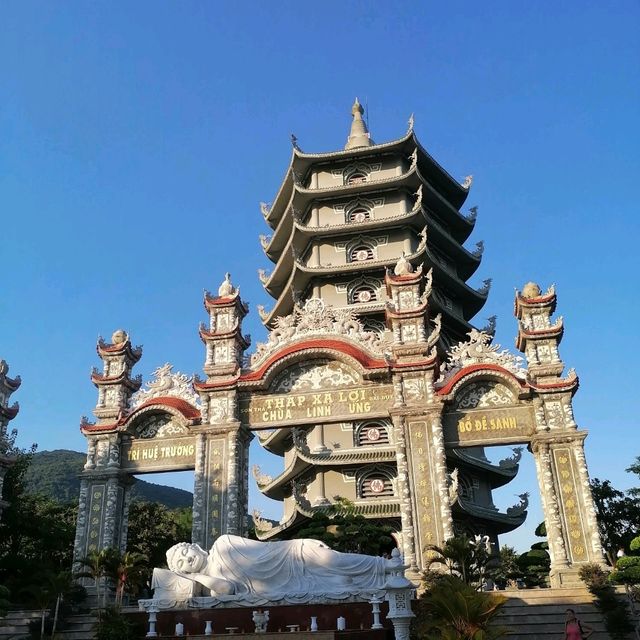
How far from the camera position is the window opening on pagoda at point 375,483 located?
23.9 m

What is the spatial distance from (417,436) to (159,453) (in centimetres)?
750

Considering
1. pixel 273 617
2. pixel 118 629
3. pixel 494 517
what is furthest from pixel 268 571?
pixel 494 517

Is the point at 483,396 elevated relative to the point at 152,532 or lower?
elevated

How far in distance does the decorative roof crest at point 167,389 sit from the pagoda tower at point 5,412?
3.90 meters

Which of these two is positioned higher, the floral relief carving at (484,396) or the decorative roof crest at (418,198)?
the decorative roof crest at (418,198)

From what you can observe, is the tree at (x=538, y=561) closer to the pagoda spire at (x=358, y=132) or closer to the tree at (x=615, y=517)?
the tree at (x=615, y=517)

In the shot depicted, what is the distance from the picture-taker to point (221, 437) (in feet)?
61.7

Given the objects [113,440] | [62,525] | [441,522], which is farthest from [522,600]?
[62,525]

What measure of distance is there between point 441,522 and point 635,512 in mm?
8203

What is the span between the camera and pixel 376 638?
36.7 feet

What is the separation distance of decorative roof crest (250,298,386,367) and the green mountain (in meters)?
74.1

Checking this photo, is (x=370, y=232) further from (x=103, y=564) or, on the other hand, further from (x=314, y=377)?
(x=103, y=564)

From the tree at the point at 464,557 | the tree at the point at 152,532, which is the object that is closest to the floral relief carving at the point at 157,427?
the tree at the point at 464,557

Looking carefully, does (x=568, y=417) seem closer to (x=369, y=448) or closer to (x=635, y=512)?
(x=635, y=512)
